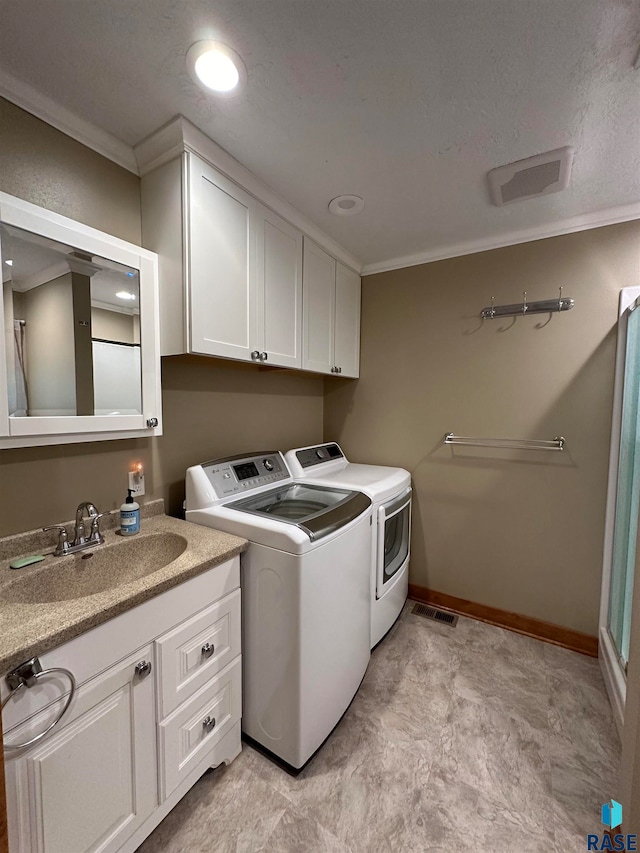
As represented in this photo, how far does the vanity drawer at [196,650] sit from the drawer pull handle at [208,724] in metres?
0.14

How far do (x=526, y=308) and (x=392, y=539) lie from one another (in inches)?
62.3

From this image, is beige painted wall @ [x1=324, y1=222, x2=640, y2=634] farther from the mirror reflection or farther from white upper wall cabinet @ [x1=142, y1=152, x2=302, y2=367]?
the mirror reflection

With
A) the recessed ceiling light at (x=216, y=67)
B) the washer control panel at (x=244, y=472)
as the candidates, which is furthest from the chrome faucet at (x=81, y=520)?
the recessed ceiling light at (x=216, y=67)

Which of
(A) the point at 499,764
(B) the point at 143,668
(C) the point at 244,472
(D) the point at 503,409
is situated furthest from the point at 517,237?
(B) the point at 143,668

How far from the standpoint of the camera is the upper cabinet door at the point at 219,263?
1377mm

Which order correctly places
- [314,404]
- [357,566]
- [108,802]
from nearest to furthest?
[108,802] → [357,566] → [314,404]

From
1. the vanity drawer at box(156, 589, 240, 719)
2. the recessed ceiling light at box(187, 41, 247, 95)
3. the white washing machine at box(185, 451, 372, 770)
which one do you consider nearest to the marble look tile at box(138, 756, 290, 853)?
the white washing machine at box(185, 451, 372, 770)

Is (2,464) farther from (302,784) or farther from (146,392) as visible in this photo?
(302,784)

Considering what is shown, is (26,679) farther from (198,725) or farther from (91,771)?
(198,725)

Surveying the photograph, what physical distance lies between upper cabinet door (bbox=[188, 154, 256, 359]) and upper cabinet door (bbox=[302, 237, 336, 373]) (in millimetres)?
452

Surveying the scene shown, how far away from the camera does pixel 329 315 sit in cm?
227

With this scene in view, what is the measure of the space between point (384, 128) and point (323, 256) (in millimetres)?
891

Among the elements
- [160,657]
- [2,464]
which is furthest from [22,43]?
[160,657]

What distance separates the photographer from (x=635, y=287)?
5.98 ft
